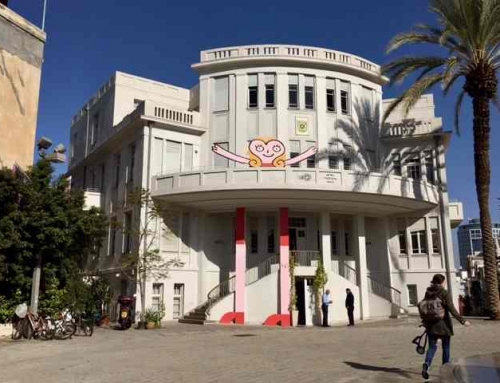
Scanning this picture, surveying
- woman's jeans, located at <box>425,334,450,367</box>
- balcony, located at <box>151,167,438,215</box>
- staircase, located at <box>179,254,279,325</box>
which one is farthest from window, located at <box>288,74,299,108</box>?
woman's jeans, located at <box>425,334,450,367</box>

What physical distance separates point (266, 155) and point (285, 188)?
9.35ft

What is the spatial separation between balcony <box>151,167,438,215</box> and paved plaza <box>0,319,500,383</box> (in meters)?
7.30

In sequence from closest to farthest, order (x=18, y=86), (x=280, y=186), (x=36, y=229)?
(x=36, y=229) → (x=18, y=86) → (x=280, y=186)

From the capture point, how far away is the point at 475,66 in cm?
2150

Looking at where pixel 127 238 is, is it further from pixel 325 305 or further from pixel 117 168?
pixel 325 305

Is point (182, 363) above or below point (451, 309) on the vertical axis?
below

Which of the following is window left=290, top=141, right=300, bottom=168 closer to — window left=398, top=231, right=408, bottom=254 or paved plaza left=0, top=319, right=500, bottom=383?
window left=398, top=231, right=408, bottom=254

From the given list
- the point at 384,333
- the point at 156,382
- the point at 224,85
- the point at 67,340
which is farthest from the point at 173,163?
the point at 156,382

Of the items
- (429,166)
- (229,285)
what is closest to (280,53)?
(429,166)

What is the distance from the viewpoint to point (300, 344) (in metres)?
14.0

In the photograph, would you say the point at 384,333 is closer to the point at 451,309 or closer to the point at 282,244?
the point at 282,244

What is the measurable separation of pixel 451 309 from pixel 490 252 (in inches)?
595

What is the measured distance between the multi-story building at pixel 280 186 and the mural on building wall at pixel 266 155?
5cm

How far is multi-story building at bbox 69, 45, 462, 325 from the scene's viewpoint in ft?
77.0
